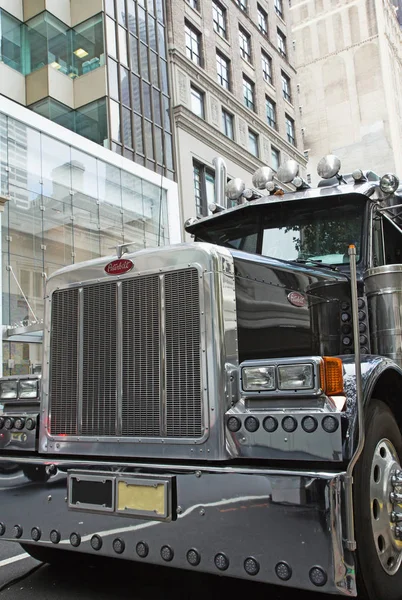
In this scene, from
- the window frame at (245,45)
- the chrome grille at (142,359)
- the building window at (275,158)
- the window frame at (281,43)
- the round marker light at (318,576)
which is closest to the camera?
the round marker light at (318,576)

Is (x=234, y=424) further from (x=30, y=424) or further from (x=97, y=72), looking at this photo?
(x=97, y=72)

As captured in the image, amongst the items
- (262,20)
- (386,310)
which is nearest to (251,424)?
(386,310)

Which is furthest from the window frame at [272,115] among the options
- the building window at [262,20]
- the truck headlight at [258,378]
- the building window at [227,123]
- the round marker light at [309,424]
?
the round marker light at [309,424]

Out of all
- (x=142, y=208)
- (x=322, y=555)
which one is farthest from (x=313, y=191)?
(x=142, y=208)

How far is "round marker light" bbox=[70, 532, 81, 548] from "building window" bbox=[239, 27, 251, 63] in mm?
31813

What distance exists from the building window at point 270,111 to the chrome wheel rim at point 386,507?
1271 inches

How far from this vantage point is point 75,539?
358cm

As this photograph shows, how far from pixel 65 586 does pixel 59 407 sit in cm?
123

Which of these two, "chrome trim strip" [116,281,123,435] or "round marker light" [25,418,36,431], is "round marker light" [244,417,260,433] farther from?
"round marker light" [25,418,36,431]

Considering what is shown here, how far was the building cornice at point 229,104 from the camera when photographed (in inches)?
1049

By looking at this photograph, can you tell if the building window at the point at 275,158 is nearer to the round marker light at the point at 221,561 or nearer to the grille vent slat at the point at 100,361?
the grille vent slat at the point at 100,361

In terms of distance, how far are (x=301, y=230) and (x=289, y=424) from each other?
8.11 ft

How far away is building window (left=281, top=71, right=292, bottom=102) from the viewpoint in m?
36.5

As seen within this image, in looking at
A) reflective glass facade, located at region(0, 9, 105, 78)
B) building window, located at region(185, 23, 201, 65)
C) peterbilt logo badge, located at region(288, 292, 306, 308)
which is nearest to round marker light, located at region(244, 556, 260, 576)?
peterbilt logo badge, located at region(288, 292, 306, 308)
